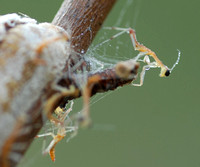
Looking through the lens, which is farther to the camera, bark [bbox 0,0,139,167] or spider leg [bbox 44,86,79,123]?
spider leg [bbox 44,86,79,123]

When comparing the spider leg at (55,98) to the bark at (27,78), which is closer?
the bark at (27,78)

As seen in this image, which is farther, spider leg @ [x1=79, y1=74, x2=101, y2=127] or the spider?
the spider

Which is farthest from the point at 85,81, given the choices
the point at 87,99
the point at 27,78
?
the point at 27,78

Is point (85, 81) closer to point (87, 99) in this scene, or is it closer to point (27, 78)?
point (87, 99)

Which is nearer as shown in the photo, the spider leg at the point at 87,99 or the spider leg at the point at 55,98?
the spider leg at the point at 87,99

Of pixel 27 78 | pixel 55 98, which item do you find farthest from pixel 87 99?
pixel 27 78

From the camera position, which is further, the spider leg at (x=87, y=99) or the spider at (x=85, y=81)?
the spider at (x=85, y=81)

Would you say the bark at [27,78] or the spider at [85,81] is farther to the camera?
the spider at [85,81]

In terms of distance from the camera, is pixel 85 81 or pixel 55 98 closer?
pixel 55 98

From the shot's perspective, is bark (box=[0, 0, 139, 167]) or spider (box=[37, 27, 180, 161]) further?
spider (box=[37, 27, 180, 161])

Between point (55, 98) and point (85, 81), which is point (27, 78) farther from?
point (85, 81)

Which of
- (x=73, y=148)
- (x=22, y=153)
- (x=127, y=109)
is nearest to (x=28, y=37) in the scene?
(x=22, y=153)
